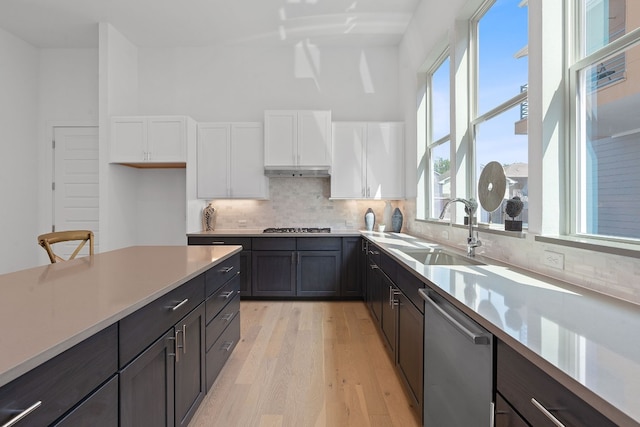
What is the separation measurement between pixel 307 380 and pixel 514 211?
1741mm

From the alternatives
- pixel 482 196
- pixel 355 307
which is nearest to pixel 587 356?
pixel 482 196

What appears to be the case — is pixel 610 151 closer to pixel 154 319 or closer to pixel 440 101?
pixel 154 319

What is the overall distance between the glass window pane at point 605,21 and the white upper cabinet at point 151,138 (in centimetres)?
389

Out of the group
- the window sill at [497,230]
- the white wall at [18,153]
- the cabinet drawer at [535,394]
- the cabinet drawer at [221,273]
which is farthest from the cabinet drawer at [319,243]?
the white wall at [18,153]

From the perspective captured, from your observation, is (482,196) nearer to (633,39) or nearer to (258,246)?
(633,39)

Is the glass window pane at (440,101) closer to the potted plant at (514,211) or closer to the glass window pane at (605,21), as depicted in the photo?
the potted plant at (514,211)

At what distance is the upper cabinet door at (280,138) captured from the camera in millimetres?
4148

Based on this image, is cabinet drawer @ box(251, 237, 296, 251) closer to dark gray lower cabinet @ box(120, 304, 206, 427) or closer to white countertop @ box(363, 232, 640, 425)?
dark gray lower cabinet @ box(120, 304, 206, 427)

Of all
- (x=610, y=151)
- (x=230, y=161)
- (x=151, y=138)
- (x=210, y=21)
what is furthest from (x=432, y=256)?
(x=210, y=21)

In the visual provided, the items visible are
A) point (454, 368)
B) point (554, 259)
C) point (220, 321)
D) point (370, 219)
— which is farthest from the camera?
point (370, 219)

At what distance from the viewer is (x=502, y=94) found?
2264 mm

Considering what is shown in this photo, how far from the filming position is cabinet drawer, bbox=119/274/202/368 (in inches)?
43.2

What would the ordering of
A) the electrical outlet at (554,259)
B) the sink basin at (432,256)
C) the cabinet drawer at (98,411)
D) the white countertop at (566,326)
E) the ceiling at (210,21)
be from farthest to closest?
the ceiling at (210,21)
the sink basin at (432,256)
the electrical outlet at (554,259)
the cabinet drawer at (98,411)
the white countertop at (566,326)

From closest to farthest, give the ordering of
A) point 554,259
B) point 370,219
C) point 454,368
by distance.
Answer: point 454,368 → point 554,259 → point 370,219
